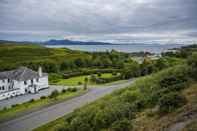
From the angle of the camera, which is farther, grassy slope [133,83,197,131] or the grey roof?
the grey roof

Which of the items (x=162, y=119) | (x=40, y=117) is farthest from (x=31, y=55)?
(x=162, y=119)

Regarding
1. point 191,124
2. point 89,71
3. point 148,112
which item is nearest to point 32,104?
point 148,112

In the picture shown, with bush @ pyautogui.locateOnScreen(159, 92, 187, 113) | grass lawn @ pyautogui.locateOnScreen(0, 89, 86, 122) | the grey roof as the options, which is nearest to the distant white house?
the grey roof

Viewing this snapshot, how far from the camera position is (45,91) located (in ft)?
172

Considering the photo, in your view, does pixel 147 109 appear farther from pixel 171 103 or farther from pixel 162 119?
pixel 162 119

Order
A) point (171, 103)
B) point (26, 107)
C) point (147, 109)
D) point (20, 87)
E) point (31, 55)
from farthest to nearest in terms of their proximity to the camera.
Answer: point (31, 55) → point (20, 87) → point (26, 107) → point (147, 109) → point (171, 103)

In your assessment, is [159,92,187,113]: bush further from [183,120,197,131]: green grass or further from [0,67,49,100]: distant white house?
[0,67,49,100]: distant white house

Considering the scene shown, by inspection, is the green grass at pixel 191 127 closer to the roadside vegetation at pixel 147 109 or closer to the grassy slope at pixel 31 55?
the roadside vegetation at pixel 147 109

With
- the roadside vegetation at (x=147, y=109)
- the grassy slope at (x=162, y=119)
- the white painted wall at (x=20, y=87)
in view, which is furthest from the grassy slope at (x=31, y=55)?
the grassy slope at (x=162, y=119)

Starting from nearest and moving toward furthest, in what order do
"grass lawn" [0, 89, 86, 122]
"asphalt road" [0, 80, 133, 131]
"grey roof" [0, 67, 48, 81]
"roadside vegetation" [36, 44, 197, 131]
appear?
"roadside vegetation" [36, 44, 197, 131]
"asphalt road" [0, 80, 133, 131]
"grass lawn" [0, 89, 86, 122]
"grey roof" [0, 67, 48, 81]

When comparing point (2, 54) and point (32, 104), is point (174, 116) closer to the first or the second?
point (32, 104)

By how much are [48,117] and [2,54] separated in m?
83.8

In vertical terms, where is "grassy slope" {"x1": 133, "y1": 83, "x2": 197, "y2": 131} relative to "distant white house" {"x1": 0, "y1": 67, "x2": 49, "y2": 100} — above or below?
above

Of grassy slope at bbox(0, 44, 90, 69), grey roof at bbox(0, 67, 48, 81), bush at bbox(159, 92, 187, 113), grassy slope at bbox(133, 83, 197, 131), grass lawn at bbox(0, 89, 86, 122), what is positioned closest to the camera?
grassy slope at bbox(133, 83, 197, 131)
